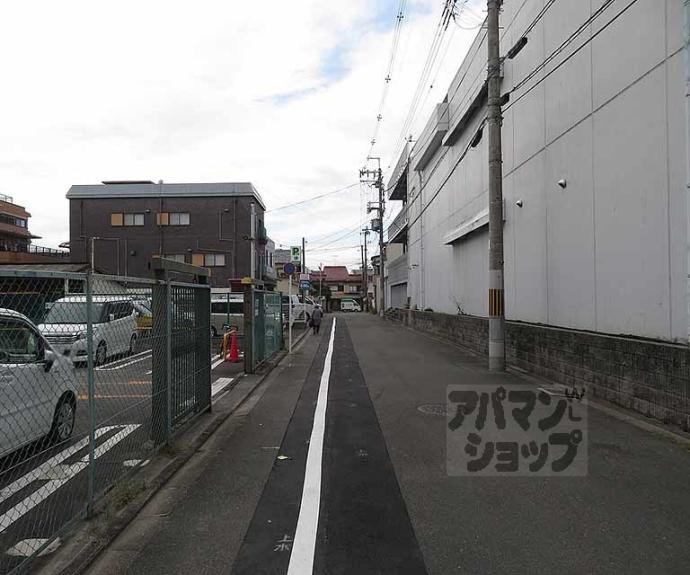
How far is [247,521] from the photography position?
4.27 m

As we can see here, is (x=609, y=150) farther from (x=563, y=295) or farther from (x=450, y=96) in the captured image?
(x=450, y=96)

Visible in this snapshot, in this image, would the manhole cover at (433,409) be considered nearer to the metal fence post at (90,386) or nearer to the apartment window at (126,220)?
the metal fence post at (90,386)

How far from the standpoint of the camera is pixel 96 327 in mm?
4395

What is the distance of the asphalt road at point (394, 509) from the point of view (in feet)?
11.8

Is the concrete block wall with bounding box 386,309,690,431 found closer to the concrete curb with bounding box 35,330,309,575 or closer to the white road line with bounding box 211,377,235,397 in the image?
the concrete curb with bounding box 35,330,309,575

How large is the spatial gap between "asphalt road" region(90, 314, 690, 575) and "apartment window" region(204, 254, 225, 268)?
34055 mm

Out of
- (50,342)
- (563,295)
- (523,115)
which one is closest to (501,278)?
(563,295)

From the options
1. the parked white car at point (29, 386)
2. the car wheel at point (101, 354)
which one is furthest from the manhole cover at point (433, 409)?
the parked white car at point (29, 386)

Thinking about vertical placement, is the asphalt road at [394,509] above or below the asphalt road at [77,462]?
below

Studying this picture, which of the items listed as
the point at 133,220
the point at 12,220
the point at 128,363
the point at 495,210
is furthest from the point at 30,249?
the point at 128,363

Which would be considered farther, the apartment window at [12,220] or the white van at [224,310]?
the apartment window at [12,220]

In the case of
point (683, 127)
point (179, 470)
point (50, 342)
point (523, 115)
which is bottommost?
point (179, 470)

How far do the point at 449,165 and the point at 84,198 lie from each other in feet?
96.3

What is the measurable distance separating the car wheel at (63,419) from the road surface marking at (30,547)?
2.72ft
